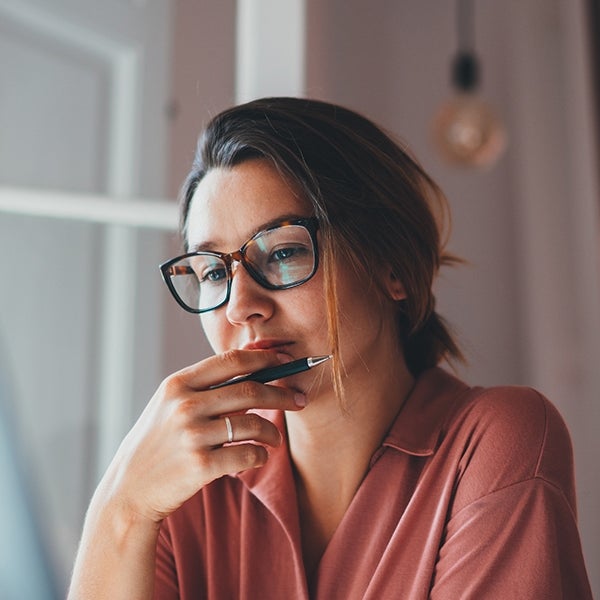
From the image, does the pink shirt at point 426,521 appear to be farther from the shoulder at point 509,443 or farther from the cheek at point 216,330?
the cheek at point 216,330

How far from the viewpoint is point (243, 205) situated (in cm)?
91

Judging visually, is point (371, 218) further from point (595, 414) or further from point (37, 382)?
point (595, 414)

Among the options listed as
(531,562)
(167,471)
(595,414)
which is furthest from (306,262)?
(595,414)

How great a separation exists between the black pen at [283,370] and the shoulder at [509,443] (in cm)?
20

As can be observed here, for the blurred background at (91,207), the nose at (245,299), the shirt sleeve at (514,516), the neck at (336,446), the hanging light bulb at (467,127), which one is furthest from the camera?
the hanging light bulb at (467,127)

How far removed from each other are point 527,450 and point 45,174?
0.99m

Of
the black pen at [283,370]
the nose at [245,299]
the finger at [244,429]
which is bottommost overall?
the finger at [244,429]

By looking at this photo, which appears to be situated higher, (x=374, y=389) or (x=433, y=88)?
(x=433, y=88)

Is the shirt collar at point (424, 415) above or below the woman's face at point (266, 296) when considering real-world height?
below

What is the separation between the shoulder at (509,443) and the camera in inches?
32.4

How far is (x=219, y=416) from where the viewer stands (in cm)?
86

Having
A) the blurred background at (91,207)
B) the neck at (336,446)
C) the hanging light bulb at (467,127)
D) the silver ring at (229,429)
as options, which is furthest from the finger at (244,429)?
the hanging light bulb at (467,127)

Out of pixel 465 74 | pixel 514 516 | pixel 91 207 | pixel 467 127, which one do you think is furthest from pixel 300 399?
pixel 465 74

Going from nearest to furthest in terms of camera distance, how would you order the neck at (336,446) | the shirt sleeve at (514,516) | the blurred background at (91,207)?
Answer: the shirt sleeve at (514,516) < the neck at (336,446) < the blurred background at (91,207)
